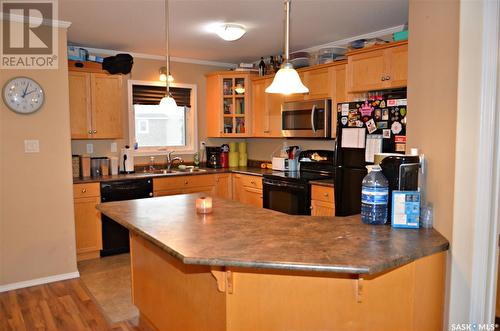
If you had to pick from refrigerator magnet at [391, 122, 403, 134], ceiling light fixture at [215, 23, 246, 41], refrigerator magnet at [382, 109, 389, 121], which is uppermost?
ceiling light fixture at [215, 23, 246, 41]

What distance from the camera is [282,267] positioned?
4.87ft

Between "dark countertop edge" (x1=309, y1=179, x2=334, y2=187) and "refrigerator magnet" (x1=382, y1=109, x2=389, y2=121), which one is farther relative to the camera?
"dark countertop edge" (x1=309, y1=179, x2=334, y2=187)

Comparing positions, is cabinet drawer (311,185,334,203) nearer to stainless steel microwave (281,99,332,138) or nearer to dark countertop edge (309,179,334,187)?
dark countertop edge (309,179,334,187)

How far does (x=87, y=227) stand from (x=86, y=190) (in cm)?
41

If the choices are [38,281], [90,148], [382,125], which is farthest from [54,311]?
[382,125]

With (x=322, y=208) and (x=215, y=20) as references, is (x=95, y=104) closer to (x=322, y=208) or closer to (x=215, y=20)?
(x=215, y=20)

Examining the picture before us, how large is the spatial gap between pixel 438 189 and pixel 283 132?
10.2ft

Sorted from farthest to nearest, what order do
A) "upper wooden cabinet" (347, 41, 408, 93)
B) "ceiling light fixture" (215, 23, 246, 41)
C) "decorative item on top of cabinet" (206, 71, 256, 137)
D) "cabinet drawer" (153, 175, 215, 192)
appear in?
"decorative item on top of cabinet" (206, 71, 256, 137)
"cabinet drawer" (153, 175, 215, 192)
"ceiling light fixture" (215, 23, 246, 41)
"upper wooden cabinet" (347, 41, 408, 93)

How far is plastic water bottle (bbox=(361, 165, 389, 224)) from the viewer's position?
1985 mm

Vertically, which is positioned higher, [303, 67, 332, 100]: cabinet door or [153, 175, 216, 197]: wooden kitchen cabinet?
[303, 67, 332, 100]: cabinet door

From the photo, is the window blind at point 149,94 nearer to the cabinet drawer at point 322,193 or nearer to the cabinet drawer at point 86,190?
the cabinet drawer at point 86,190

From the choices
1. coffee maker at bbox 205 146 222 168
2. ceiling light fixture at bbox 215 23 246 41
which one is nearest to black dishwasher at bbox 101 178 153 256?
coffee maker at bbox 205 146 222 168

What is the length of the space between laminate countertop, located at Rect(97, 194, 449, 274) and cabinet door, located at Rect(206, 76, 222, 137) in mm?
3134

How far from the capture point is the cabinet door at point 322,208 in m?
3.89
